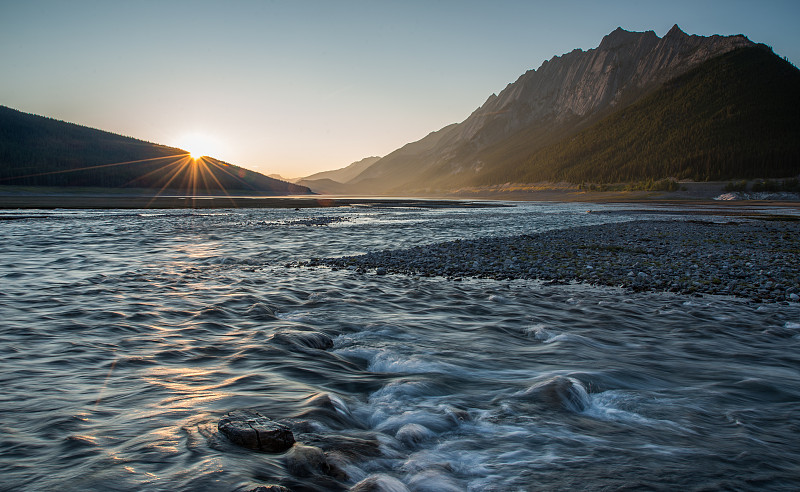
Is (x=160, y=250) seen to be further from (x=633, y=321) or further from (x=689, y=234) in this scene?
(x=689, y=234)

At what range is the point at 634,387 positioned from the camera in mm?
6836

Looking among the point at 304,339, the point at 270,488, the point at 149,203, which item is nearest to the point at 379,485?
the point at 270,488

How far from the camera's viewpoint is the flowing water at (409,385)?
4461mm

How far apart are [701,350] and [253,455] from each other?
824 cm

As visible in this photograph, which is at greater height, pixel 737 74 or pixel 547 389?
pixel 737 74

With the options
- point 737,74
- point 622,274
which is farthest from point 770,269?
point 737,74

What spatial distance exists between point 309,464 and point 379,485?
0.76m

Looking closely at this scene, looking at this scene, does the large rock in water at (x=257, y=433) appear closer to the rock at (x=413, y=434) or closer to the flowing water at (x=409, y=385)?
the flowing water at (x=409, y=385)

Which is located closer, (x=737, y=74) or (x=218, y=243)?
(x=218, y=243)

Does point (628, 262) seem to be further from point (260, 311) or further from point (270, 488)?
point (270, 488)

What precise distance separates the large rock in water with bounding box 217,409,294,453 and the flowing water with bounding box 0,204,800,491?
4.3 inches

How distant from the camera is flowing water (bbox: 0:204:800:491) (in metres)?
4.46

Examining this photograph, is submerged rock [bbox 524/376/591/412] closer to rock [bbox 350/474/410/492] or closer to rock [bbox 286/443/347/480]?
rock [bbox 350/474/410/492]

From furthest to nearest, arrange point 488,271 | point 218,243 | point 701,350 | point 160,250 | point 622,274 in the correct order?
point 218,243, point 160,250, point 488,271, point 622,274, point 701,350
